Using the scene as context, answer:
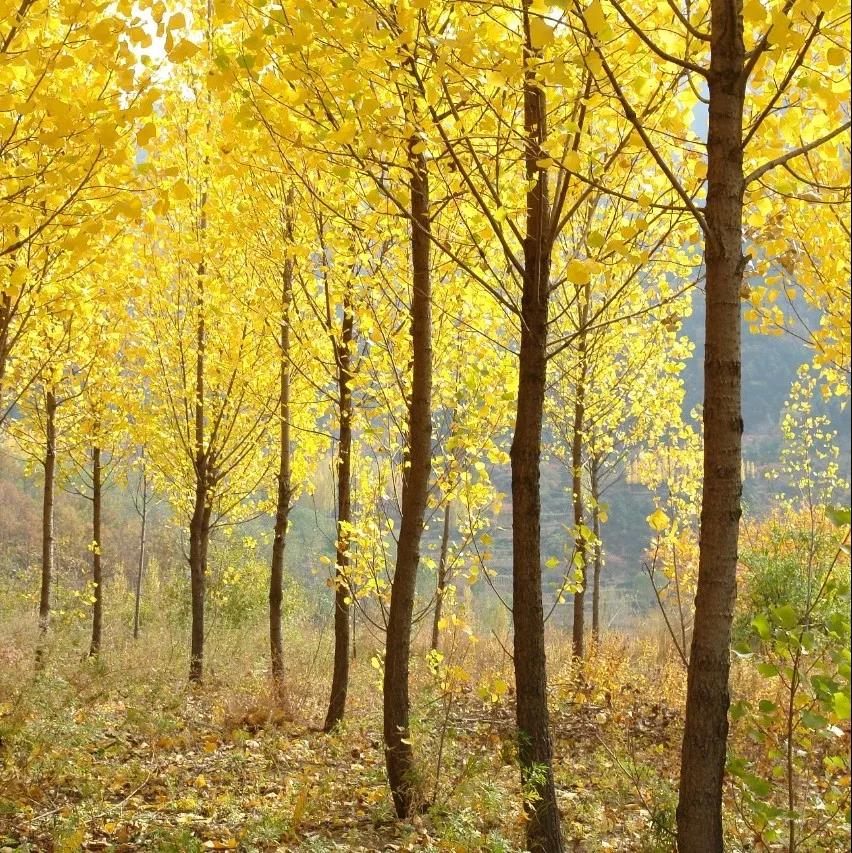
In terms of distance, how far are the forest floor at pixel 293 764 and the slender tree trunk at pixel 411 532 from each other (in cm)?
17

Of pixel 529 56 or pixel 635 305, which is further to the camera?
pixel 635 305

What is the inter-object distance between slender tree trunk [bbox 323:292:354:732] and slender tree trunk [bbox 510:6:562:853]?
2.25 meters

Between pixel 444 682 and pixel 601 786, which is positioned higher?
pixel 444 682

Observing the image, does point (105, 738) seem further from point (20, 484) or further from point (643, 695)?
point (20, 484)

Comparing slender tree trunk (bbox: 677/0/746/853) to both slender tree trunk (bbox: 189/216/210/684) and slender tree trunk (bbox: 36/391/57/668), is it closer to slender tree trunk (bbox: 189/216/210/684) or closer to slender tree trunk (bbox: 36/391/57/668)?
slender tree trunk (bbox: 189/216/210/684)

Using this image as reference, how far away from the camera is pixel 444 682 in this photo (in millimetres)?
4852

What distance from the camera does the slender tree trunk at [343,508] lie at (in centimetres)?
605

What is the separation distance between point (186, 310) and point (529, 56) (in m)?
6.95

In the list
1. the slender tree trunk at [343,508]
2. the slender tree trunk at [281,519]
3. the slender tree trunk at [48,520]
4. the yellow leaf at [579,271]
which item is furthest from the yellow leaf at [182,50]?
the slender tree trunk at [48,520]

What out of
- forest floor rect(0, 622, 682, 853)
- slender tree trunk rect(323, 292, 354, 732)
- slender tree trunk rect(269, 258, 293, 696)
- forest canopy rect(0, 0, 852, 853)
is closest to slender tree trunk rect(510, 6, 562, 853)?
forest canopy rect(0, 0, 852, 853)

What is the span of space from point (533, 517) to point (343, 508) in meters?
3.47

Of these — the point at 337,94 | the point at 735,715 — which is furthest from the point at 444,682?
the point at 337,94

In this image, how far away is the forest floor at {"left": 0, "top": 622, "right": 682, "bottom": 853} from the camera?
4129 mm

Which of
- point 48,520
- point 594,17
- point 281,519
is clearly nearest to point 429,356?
point 594,17
